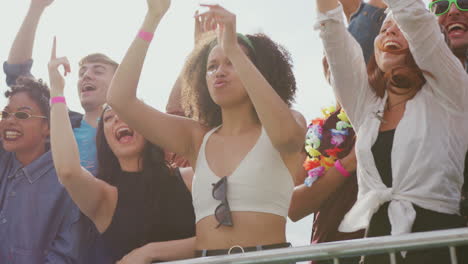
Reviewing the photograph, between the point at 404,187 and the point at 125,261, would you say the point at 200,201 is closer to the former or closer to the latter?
the point at 125,261

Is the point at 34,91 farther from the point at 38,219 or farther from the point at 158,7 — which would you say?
the point at 158,7

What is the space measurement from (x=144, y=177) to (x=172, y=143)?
1.92ft

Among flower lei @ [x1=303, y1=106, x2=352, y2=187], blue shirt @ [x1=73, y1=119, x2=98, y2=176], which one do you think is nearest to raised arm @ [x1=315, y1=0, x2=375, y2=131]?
flower lei @ [x1=303, y1=106, x2=352, y2=187]

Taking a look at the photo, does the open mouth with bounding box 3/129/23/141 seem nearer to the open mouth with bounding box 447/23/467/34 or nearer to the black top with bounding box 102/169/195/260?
the black top with bounding box 102/169/195/260

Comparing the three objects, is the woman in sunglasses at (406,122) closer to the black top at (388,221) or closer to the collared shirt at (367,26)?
the black top at (388,221)

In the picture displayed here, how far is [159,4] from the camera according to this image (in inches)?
127

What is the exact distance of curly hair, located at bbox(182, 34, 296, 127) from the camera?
336 cm

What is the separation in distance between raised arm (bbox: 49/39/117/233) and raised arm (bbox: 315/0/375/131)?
1.37 meters

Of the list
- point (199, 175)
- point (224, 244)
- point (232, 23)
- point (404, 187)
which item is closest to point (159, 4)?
point (232, 23)

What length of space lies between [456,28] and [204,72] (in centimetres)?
127

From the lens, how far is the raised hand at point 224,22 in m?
2.92

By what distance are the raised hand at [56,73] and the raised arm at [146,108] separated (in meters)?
0.69

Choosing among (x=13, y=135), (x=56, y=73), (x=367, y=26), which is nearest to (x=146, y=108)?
(x=56, y=73)

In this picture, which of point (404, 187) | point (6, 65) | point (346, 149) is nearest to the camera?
point (404, 187)
